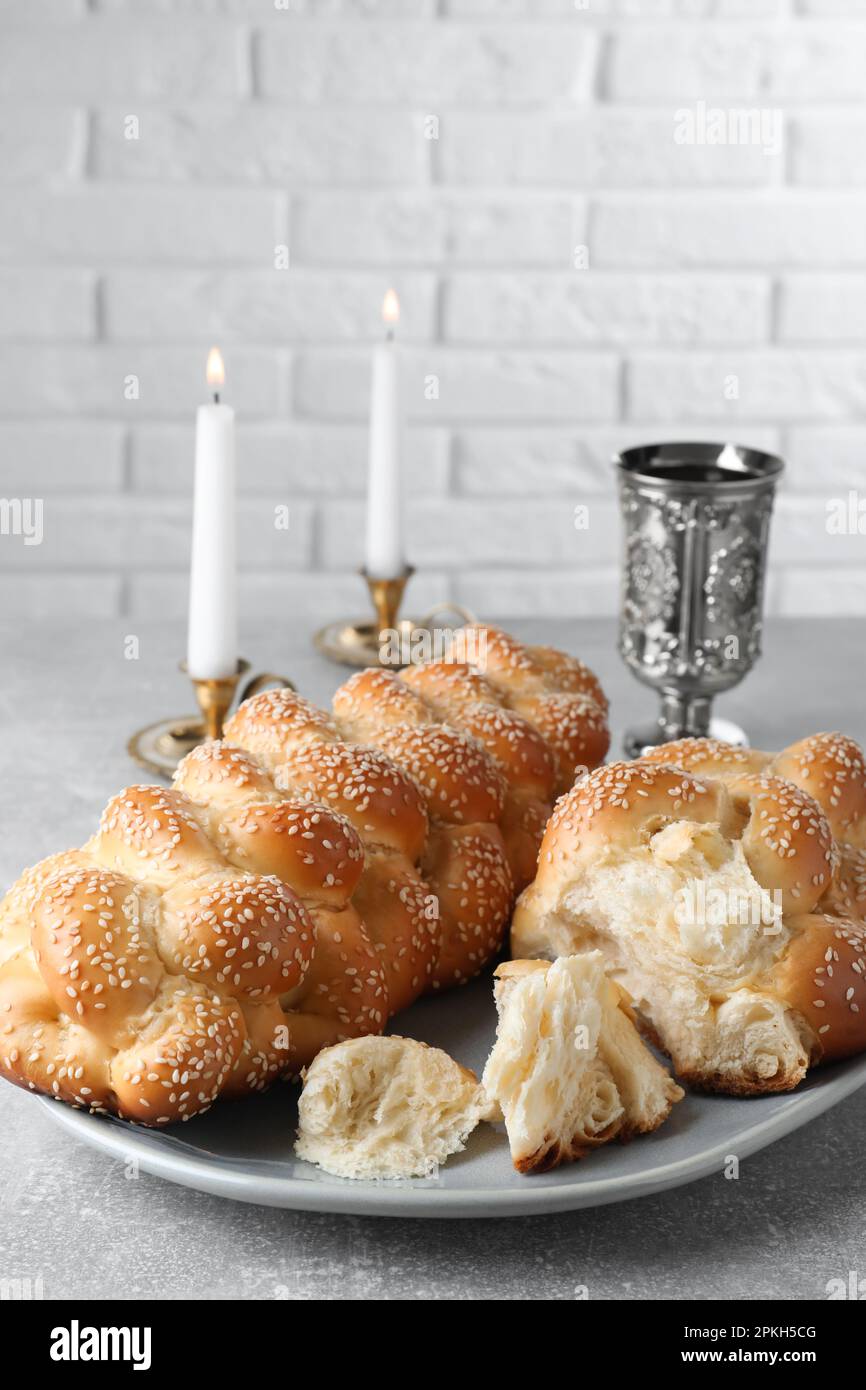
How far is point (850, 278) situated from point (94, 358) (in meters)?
1.29

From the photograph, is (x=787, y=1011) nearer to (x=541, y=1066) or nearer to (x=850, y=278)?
(x=541, y=1066)

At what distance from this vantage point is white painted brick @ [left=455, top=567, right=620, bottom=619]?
2.90 meters

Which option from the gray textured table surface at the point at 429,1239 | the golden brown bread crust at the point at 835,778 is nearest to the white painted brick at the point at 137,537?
the golden brown bread crust at the point at 835,778

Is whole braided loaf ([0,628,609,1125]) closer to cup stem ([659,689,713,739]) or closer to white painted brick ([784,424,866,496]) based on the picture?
cup stem ([659,689,713,739])

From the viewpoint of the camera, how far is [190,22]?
8.39ft

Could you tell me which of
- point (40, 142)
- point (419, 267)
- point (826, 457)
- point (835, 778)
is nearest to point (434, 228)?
point (419, 267)

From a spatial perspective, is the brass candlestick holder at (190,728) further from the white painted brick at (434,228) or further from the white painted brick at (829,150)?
the white painted brick at (829,150)

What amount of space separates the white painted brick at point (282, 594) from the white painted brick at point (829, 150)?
0.92m

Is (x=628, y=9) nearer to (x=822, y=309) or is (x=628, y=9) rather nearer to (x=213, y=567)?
(x=822, y=309)

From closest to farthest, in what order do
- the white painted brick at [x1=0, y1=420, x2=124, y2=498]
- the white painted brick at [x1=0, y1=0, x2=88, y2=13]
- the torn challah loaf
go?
the torn challah loaf
the white painted brick at [x1=0, y1=0, x2=88, y2=13]
the white painted brick at [x1=0, y1=420, x2=124, y2=498]

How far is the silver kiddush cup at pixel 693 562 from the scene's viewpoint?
5.28 feet

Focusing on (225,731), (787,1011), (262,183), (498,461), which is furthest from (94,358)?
(787,1011)

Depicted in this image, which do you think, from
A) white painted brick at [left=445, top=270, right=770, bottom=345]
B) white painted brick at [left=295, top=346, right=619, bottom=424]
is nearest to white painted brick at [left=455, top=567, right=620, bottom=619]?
white painted brick at [left=295, top=346, right=619, bottom=424]

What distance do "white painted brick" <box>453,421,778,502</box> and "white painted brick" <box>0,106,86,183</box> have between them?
779 millimetres
